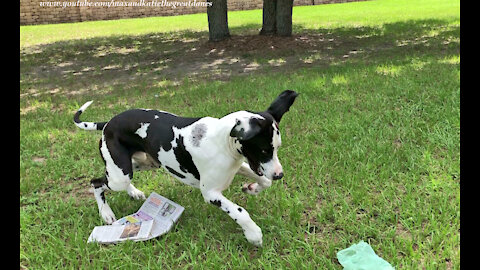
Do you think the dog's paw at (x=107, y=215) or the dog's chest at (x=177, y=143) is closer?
the dog's chest at (x=177, y=143)

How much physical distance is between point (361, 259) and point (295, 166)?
60.5 inches

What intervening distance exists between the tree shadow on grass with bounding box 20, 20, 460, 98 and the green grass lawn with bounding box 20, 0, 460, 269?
102mm

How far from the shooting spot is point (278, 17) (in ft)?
36.3

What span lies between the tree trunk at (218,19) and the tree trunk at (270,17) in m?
1.18

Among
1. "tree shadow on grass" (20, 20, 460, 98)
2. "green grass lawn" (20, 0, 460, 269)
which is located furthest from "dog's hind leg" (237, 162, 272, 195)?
"tree shadow on grass" (20, 20, 460, 98)

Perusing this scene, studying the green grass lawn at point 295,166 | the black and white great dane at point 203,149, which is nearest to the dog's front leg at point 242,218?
the black and white great dane at point 203,149

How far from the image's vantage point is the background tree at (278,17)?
11.0 m

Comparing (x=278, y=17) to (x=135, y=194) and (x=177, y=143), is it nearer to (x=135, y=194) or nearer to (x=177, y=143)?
(x=135, y=194)

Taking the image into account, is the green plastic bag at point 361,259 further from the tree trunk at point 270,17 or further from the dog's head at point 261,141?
the tree trunk at point 270,17

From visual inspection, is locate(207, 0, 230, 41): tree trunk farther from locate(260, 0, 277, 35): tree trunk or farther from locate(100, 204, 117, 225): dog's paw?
locate(100, 204, 117, 225): dog's paw

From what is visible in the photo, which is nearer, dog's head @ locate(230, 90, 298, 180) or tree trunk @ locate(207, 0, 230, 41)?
dog's head @ locate(230, 90, 298, 180)

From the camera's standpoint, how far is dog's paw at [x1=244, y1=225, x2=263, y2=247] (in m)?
2.76

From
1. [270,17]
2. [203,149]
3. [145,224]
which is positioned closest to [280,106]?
[203,149]

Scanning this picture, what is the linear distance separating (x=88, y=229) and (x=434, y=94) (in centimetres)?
470
